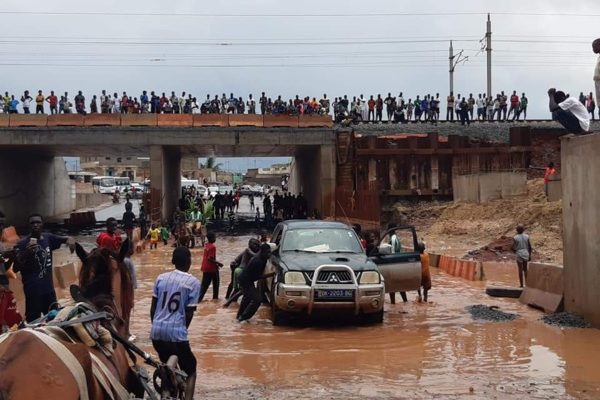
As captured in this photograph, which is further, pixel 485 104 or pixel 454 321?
pixel 485 104

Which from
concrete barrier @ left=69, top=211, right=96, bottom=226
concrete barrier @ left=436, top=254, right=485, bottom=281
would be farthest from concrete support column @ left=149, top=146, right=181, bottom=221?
concrete barrier @ left=436, top=254, right=485, bottom=281

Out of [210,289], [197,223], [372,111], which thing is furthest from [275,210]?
[210,289]

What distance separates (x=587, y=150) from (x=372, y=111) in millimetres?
31256

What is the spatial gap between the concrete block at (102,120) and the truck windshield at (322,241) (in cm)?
2487

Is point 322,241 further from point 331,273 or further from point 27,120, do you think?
point 27,120

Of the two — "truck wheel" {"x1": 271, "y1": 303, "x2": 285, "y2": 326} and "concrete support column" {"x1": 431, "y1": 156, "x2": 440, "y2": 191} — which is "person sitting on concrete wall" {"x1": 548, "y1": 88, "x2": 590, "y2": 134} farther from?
"concrete support column" {"x1": 431, "y1": 156, "x2": 440, "y2": 191}

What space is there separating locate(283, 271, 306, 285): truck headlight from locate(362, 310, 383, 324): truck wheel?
54.7 inches

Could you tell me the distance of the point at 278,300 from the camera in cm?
1256

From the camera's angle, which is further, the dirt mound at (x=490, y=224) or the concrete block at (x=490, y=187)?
the concrete block at (x=490, y=187)

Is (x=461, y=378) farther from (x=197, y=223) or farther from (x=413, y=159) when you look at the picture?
(x=413, y=159)

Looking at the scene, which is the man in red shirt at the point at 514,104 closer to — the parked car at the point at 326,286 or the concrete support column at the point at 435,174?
the concrete support column at the point at 435,174

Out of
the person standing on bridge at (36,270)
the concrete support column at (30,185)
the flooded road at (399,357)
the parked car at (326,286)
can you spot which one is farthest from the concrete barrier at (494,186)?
the person standing on bridge at (36,270)

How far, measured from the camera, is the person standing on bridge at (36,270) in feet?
29.3

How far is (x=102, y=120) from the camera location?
122ft
